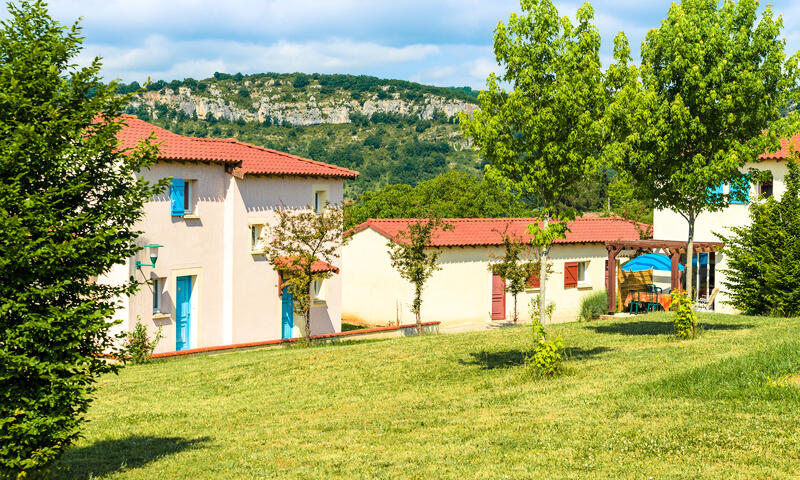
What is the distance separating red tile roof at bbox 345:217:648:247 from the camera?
33.1 m

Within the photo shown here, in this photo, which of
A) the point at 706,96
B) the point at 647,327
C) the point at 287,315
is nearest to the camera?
the point at 706,96

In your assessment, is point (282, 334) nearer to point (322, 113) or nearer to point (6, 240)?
point (6, 240)

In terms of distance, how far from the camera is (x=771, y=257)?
2580 centimetres

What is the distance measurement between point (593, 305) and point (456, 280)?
6511 mm

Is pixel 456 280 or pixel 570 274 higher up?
pixel 570 274

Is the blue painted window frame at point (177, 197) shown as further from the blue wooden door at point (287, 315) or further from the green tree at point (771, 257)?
the green tree at point (771, 257)

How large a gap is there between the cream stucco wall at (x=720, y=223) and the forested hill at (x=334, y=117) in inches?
3007

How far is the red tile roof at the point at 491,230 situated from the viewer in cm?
3306

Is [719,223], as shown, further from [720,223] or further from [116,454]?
[116,454]

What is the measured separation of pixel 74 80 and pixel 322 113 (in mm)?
150103

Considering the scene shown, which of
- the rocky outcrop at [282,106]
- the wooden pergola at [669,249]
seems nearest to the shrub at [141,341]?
the wooden pergola at [669,249]

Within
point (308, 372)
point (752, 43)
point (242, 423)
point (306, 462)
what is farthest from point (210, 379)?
point (752, 43)

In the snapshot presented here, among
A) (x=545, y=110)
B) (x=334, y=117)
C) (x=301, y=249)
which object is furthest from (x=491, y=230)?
(x=334, y=117)

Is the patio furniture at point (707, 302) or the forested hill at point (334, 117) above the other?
the forested hill at point (334, 117)
